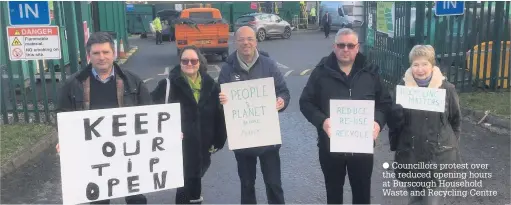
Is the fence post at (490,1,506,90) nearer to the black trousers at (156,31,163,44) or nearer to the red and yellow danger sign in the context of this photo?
the red and yellow danger sign

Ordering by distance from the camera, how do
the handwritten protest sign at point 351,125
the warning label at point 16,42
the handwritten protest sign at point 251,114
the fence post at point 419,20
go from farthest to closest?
the fence post at point 419,20, the warning label at point 16,42, the handwritten protest sign at point 251,114, the handwritten protest sign at point 351,125

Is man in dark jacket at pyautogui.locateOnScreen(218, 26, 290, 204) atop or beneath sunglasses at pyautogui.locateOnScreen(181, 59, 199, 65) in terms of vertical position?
beneath

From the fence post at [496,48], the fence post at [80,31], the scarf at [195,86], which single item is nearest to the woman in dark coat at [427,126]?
the scarf at [195,86]

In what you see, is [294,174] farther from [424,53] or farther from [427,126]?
[424,53]

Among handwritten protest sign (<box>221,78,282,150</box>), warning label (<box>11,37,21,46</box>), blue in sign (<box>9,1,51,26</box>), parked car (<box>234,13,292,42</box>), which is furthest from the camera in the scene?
parked car (<box>234,13,292,42</box>)

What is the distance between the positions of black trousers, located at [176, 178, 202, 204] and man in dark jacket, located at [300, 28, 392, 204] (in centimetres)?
116

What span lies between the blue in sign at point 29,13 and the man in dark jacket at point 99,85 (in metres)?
4.05

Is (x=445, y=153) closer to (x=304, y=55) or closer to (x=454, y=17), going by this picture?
(x=454, y=17)

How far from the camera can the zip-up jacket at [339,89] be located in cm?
370

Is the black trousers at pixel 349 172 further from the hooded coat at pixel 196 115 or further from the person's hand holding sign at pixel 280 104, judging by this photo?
the hooded coat at pixel 196 115

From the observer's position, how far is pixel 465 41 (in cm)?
966

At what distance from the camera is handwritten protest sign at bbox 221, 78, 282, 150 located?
393 cm

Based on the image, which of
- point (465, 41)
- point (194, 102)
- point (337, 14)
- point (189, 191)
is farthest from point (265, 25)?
point (194, 102)

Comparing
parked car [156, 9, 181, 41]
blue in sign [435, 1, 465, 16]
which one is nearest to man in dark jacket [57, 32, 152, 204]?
blue in sign [435, 1, 465, 16]
